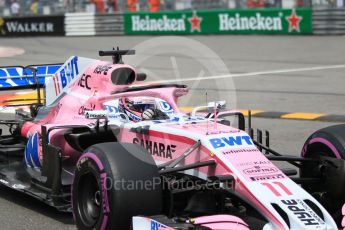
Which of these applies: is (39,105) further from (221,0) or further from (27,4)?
(27,4)

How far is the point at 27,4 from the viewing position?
34125 mm

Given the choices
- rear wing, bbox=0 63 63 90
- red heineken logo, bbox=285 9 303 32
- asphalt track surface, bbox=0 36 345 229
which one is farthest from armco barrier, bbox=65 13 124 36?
rear wing, bbox=0 63 63 90

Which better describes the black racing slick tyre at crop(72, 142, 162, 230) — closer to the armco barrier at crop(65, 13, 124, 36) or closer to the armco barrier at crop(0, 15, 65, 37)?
the armco barrier at crop(65, 13, 124, 36)

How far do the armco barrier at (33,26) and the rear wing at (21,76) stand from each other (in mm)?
23225

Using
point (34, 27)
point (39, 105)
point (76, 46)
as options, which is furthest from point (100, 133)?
point (34, 27)

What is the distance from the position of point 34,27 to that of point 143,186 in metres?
28.0

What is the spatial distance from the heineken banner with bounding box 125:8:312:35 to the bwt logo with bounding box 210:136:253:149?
21.0 m

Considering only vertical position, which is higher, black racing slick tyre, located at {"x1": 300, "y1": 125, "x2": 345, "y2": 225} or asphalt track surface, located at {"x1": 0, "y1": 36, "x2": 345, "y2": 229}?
black racing slick tyre, located at {"x1": 300, "y1": 125, "x2": 345, "y2": 225}

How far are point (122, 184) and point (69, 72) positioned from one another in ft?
8.63

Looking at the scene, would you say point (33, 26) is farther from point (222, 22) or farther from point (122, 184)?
point (122, 184)

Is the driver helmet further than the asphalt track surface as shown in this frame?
No

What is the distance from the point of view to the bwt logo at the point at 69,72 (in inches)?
295

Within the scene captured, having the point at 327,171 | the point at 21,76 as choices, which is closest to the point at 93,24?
the point at 21,76

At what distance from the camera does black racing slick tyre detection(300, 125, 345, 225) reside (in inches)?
229
